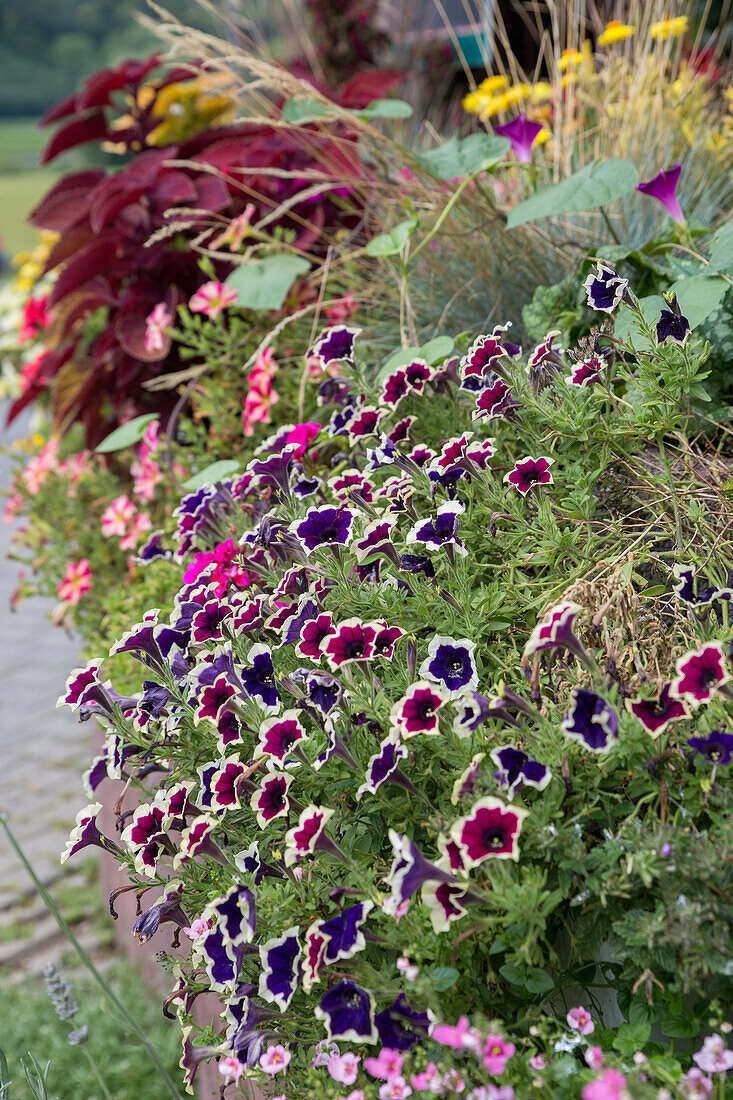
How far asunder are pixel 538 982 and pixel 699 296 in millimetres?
1172

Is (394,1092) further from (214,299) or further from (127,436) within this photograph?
(214,299)

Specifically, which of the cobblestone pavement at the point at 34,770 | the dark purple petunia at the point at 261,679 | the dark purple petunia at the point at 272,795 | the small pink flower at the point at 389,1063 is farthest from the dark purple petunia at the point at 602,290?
the cobblestone pavement at the point at 34,770

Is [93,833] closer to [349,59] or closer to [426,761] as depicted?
[426,761]

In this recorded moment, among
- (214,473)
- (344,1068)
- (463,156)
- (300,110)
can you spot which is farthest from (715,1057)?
(300,110)

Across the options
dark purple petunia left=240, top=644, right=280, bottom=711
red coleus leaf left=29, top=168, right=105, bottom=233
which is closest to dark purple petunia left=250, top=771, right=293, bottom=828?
dark purple petunia left=240, top=644, right=280, bottom=711

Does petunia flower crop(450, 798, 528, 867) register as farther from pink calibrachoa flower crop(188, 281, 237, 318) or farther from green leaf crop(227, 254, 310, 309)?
pink calibrachoa flower crop(188, 281, 237, 318)

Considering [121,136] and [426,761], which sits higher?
[121,136]

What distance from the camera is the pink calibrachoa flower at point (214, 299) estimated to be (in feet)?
7.88

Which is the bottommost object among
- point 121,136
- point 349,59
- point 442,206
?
point 349,59

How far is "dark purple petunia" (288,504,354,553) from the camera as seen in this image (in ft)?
4.21

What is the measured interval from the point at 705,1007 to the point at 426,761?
1.41ft

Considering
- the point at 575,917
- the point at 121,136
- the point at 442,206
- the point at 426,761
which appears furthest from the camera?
the point at 121,136

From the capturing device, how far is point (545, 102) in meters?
3.81

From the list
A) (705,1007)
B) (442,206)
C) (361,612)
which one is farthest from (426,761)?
(442,206)
